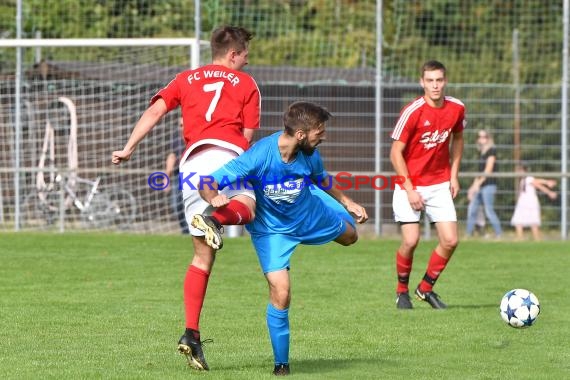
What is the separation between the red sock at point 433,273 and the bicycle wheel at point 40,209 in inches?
378

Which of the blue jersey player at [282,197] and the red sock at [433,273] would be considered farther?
the red sock at [433,273]

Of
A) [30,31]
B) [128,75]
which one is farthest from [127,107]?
[30,31]

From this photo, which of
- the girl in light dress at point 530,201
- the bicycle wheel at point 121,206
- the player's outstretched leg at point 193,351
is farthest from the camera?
the bicycle wheel at point 121,206

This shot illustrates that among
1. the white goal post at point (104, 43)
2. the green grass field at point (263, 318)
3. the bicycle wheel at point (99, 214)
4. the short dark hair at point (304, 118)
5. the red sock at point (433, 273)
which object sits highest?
the white goal post at point (104, 43)

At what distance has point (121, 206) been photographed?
19.1m

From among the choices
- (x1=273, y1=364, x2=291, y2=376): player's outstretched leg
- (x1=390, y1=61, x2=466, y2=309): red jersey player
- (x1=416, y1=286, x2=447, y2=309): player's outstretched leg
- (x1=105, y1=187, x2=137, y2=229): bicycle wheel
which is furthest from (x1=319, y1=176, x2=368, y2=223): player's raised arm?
(x1=105, y1=187, x2=137, y2=229): bicycle wheel

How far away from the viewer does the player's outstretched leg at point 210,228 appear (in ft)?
21.7

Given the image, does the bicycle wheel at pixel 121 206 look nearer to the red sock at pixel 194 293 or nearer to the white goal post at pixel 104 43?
the white goal post at pixel 104 43

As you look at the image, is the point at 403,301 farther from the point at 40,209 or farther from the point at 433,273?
the point at 40,209

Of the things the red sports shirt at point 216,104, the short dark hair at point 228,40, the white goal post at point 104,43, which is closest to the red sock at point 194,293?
the red sports shirt at point 216,104

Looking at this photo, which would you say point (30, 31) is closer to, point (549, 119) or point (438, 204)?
point (549, 119)

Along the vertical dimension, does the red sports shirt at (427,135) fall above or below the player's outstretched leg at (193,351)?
above

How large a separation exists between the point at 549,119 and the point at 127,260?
7.69 meters

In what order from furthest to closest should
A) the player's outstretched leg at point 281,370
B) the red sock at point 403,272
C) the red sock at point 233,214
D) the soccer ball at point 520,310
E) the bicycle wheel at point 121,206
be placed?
the bicycle wheel at point 121,206 < the red sock at point 403,272 < the soccer ball at point 520,310 < the player's outstretched leg at point 281,370 < the red sock at point 233,214
